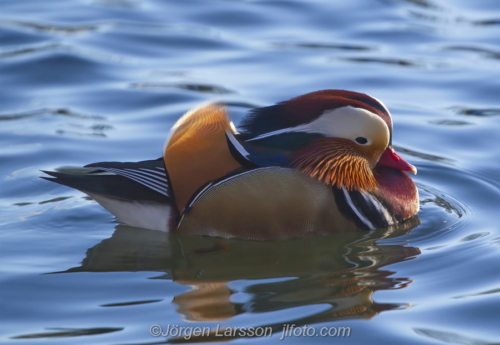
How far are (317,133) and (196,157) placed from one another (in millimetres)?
802

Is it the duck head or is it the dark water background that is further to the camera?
the duck head

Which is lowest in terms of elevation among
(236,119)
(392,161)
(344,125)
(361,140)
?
(236,119)

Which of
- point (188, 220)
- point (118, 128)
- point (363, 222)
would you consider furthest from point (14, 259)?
point (118, 128)

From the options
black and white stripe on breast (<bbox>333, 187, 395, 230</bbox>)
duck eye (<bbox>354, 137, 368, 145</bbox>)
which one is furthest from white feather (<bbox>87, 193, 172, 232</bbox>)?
duck eye (<bbox>354, 137, 368, 145</bbox>)

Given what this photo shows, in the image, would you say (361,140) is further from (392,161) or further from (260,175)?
(260,175)

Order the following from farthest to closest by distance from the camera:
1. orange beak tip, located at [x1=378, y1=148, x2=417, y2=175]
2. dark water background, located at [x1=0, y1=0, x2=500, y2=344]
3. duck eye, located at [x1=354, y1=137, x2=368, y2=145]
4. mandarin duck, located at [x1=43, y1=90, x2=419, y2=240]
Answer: orange beak tip, located at [x1=378, y1=148, x2=417, y2=175]
duck eye, located at [x1=354, y1=137, x2=368, y2=145]
mandarin duck, located at [x1=43, y1=90, x2=419, y2=240]
dark water background, located at [x1=0, y1=0, x2=500, y2=344]

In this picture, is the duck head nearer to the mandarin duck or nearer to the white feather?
the mandarin duck

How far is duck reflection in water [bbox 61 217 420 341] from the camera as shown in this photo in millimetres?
4816

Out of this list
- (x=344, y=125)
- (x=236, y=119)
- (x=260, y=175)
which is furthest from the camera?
(x=236, y=119)

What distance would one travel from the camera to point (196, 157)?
562 centimetres

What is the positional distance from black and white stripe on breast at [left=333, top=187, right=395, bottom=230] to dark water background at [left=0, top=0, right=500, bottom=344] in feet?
0.31

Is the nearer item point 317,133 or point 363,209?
point 317,133

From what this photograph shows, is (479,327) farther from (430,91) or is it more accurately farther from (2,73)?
(2,73)

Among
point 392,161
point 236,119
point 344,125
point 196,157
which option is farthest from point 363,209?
point 236,119
